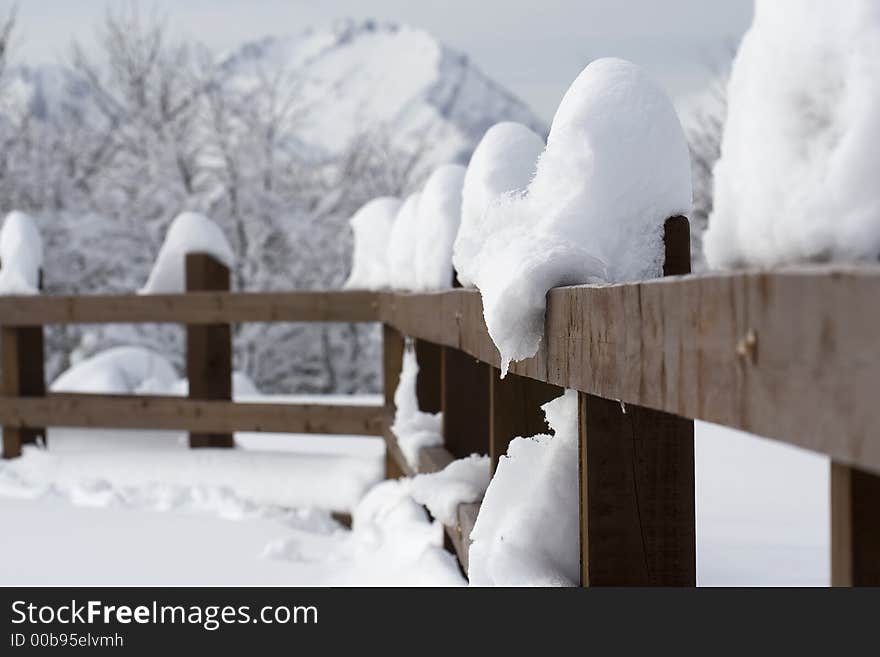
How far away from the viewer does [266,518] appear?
520 cm

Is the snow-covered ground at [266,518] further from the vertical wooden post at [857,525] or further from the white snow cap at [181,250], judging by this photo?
the vertical wooden post at [857,525]

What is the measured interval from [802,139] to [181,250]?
6.10m

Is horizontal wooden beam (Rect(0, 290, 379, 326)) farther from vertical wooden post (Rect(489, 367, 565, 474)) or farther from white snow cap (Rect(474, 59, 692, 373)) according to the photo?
white snow cap (Rect(474, 59, 692, 373))

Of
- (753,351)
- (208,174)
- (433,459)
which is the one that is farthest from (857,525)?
(208,174)

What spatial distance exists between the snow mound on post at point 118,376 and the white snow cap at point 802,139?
864 centimetres

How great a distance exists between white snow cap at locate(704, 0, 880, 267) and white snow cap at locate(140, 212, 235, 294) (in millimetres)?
5904

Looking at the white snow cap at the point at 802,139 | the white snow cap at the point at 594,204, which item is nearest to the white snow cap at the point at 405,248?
the white snow cap at the point at 594,204

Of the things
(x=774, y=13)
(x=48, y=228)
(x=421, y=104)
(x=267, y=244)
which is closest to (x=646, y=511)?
(x=774, y=13)

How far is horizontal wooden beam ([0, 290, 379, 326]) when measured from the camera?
6156mm

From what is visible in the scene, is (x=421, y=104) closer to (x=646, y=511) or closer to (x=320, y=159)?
(x=320, y=159)

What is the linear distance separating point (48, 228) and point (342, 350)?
18.2 ft

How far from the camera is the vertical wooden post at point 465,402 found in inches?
148

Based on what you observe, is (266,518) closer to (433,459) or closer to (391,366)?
(391,366)

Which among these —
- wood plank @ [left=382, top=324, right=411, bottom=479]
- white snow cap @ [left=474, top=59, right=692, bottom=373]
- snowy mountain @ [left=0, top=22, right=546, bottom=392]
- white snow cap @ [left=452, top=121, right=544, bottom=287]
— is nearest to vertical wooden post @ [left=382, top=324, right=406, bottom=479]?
wood plank @ [left=382, top=324, right=411, bottom=479]
